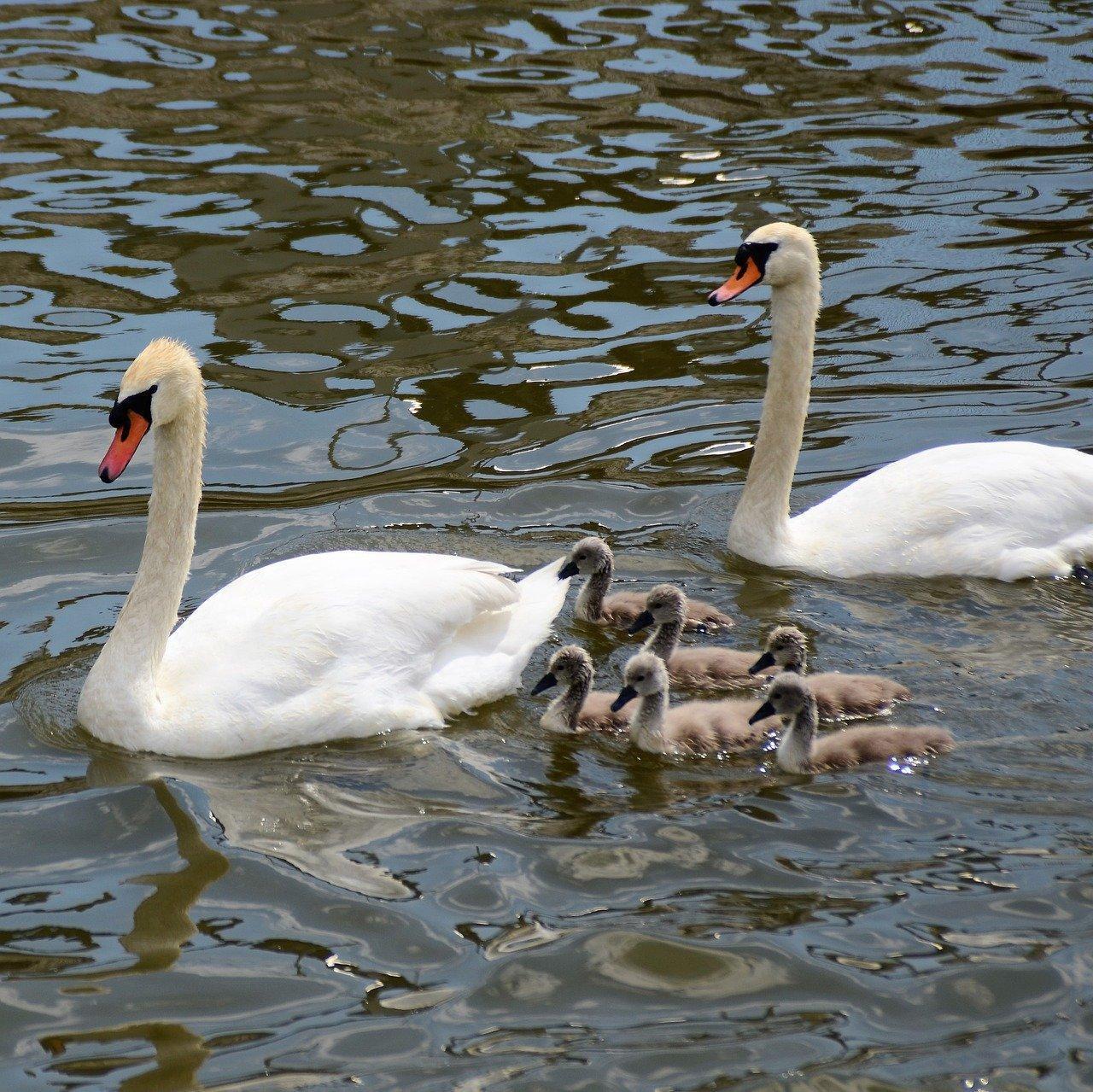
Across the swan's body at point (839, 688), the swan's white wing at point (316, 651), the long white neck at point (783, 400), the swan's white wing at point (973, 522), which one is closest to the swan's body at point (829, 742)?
the swan's body at point (839, 688)

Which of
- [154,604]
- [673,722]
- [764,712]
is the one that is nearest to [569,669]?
[673,722]

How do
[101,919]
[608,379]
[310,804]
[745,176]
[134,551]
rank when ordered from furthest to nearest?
1. [745,176]
2. [608,379]
3. [134,551]
4. [310,804]
5. [101,919]

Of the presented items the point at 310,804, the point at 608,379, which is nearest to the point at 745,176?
the point at 608,379

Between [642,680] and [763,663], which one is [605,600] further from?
[642,680]

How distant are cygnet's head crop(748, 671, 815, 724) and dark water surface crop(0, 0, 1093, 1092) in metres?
0.27

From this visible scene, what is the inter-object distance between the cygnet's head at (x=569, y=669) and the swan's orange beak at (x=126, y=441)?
191cm

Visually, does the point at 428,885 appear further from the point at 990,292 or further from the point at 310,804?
the point at 990,292

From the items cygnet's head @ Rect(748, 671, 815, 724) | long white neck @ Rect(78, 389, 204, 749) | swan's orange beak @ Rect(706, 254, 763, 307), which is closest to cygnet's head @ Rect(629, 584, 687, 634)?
cygnet's head @ Rect(748, 671, 815, 724)

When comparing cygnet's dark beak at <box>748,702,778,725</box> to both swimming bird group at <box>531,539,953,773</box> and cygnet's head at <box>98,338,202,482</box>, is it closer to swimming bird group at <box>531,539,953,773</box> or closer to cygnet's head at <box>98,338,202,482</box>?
swimming bird group at <box>531,539,953,773</box>

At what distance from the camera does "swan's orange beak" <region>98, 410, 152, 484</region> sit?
6.78 m

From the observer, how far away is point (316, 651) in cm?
698

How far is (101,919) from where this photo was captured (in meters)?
5.81

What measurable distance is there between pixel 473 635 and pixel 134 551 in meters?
2.35

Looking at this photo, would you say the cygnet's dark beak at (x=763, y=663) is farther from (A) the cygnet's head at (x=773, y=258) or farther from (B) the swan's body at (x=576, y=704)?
(A) the cygnet's head at (x=773, y=258)
